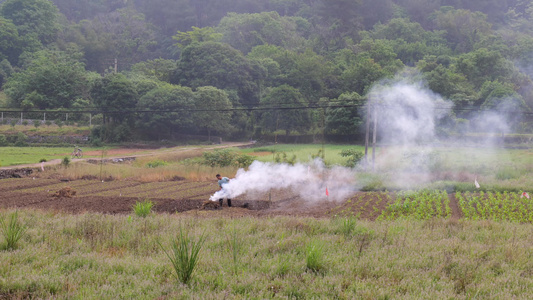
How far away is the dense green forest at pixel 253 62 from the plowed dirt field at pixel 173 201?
979 centimetres

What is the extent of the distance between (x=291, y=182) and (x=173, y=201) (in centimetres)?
722

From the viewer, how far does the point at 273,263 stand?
8094mm

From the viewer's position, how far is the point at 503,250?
9.41 metres

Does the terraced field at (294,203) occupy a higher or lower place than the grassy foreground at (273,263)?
lower

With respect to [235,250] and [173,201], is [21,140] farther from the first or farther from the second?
[235,250]

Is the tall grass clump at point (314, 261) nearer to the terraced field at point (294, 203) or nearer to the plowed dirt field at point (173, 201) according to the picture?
the plowed dirt field at point (173, 201)

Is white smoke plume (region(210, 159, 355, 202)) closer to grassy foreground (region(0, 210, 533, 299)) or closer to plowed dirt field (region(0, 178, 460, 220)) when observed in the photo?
plowed dirt field (region(0, 178, 460, 220))

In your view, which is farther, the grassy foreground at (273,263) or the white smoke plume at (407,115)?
the white smoke plume at (407,115)

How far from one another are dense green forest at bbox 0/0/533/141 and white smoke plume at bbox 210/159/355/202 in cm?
484

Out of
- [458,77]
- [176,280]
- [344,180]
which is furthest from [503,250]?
[458,77]

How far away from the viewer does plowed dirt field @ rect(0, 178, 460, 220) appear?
16.6 m

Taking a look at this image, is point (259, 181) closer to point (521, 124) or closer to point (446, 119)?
point (446, 119)

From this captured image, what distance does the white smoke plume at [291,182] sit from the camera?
19.3 metres

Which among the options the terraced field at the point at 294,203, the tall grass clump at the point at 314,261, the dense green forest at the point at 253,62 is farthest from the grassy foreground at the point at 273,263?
the dense green forest at the point at 253,62
